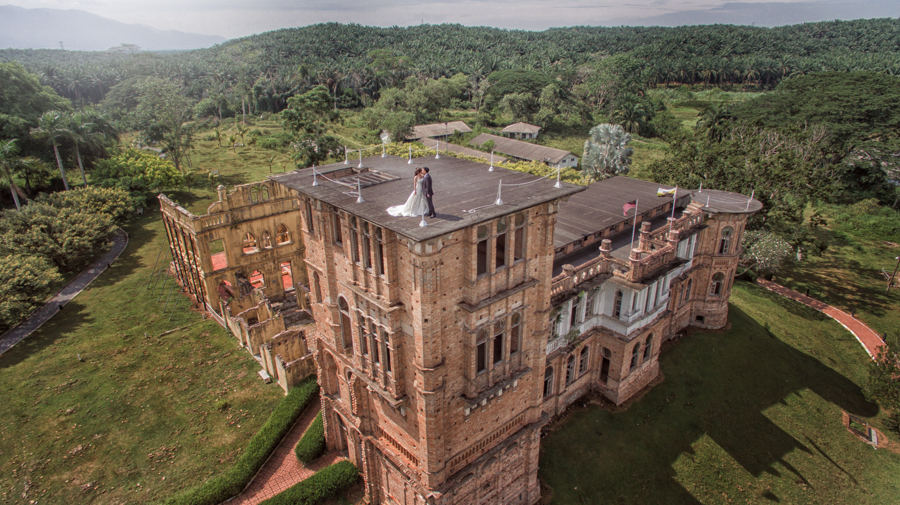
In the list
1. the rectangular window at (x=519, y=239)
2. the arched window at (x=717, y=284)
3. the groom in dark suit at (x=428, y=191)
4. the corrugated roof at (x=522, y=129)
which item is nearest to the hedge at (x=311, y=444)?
the rectangular window at (x=519, y=239)

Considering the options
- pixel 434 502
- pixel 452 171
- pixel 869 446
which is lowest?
pixel 869 446

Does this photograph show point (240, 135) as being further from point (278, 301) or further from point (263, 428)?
point (263, 428)

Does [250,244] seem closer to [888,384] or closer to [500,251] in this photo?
[500,251]

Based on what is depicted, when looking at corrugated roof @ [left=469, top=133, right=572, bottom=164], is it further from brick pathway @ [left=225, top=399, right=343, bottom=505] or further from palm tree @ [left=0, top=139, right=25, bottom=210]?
palm tree @ [left=0, top=139, right=25, bottom=210]

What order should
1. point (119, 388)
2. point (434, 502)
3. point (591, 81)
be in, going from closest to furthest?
point (434, 502)
point (119, 388)
point (591, 81)

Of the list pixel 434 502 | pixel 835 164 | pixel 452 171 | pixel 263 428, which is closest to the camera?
pixel 434 502

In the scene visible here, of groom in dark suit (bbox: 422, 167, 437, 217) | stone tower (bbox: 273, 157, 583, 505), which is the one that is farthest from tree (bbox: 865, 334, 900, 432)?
groom in dark suit (bbox: 422, 167, 437, 217)

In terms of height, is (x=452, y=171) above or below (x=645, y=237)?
above

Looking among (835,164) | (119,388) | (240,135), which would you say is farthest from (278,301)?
(835,164)
